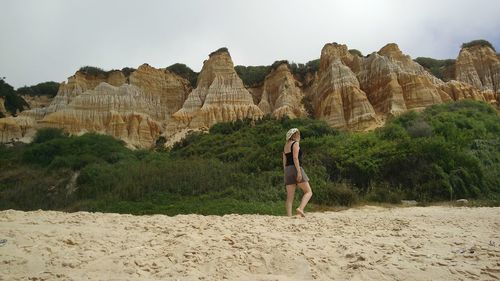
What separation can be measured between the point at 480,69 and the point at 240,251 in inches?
1986

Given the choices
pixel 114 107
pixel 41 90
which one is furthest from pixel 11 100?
pixel 114 107

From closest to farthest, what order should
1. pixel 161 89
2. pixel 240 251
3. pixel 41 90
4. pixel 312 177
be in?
1. pixel 240 251
2. pixel 312 177
3. pixel 161 89
4. pixel 41 90

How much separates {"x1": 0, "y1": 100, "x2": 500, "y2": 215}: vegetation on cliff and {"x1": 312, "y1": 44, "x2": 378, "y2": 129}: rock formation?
14.9 meters

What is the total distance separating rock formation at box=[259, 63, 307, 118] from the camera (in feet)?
145

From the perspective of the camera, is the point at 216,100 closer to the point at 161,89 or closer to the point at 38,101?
the point at 161,89

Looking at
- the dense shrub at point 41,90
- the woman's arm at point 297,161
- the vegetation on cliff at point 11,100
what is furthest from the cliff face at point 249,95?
the woman's arm at point 297,161

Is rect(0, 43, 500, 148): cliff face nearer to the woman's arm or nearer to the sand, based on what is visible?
the woman's arm

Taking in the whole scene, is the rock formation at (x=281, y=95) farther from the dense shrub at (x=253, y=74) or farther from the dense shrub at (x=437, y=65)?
the dense shrub at (x=437, y=65)

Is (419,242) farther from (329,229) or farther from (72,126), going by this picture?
(72,126)

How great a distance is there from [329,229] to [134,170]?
1363cm

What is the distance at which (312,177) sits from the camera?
14.8 m

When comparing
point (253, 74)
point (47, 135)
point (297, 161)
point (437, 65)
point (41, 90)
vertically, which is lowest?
point (297, 161)

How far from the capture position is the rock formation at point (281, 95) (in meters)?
44.3

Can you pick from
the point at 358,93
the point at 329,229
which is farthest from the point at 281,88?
the point at 329,229
